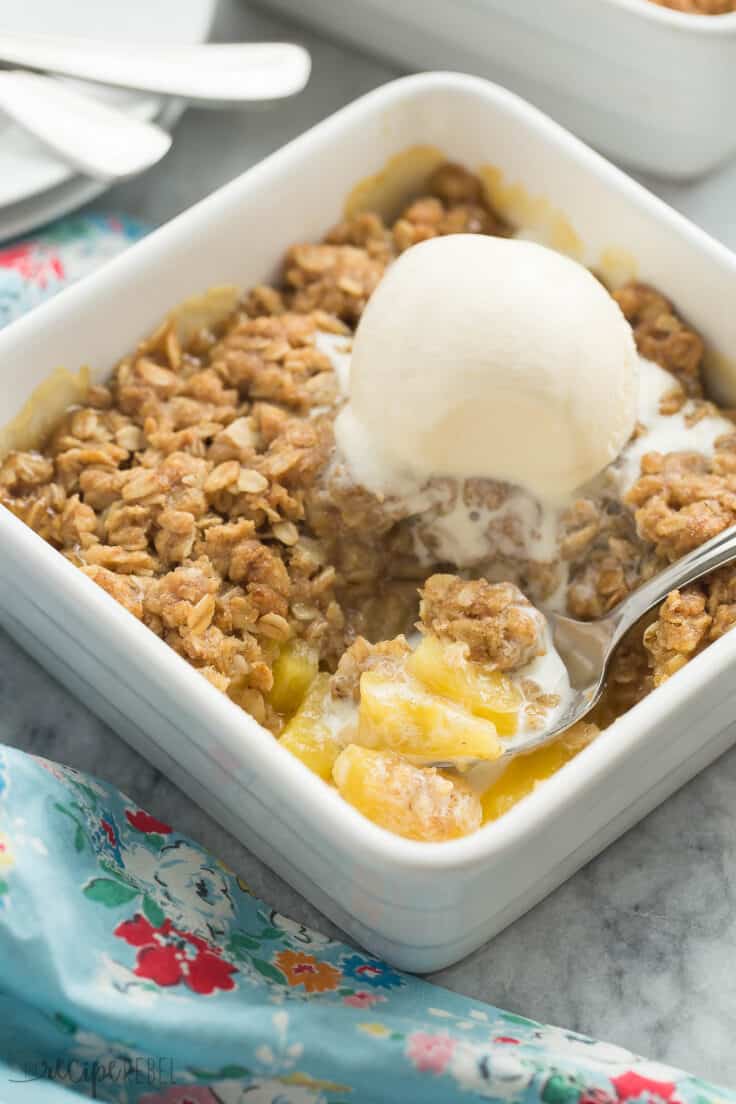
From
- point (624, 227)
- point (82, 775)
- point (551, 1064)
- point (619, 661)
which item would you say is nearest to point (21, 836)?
point (82, 775)

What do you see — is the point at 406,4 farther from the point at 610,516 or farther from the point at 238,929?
the point at 238,929

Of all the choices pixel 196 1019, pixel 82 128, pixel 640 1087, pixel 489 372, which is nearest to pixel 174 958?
pixel 196 1019

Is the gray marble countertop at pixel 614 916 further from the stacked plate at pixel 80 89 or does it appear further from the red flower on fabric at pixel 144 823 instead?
the stacked plate at pixel 80 89

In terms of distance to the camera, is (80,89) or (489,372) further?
(80,89)

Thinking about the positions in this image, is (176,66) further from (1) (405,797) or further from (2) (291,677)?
(1) (405,797)

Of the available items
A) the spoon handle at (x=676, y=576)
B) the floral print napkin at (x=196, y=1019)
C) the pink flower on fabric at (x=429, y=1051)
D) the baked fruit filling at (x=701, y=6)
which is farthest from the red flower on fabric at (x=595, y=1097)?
the baked fruit filling at (x=701, y=6)

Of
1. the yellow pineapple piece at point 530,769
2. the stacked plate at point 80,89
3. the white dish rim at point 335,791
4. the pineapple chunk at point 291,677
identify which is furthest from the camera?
the stacked plate at point 80,89

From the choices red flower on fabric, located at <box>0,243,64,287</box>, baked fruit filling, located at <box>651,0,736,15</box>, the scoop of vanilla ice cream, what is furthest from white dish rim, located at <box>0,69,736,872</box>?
baked fruit filling, located at <box>651,0,736,15</box>
